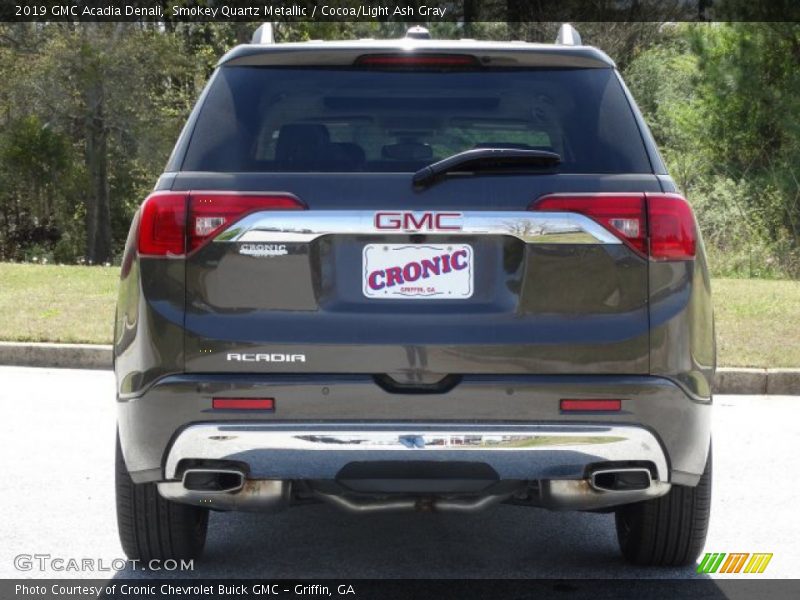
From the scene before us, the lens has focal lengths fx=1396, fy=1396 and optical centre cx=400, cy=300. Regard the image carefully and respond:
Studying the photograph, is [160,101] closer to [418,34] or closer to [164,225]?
[418,34]

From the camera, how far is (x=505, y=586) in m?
4.82

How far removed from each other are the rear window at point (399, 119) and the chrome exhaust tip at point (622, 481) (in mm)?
942

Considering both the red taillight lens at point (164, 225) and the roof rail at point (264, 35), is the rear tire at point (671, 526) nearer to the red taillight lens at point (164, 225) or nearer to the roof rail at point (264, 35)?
the red taillight lens at point (164, 225)

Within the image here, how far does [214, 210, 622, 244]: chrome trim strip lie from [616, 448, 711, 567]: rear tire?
3.50ft

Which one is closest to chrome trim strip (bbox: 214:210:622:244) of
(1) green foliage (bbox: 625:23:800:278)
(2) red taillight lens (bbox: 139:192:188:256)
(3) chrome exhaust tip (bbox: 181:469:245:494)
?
(2) red taillight lens (bbox: 139:192:188:256)

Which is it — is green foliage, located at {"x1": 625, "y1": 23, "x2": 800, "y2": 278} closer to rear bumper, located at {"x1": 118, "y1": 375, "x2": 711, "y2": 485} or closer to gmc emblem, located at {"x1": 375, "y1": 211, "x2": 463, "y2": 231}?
rear bumper, located at {"x1": 118, "y1": 375, "x2": 711, "y2": 485}

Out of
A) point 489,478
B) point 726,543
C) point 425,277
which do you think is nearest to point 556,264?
point 425,277

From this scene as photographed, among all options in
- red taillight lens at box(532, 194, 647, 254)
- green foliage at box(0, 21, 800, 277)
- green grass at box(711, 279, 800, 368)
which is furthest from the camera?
green foliage at box(0, 21, 800, 277)

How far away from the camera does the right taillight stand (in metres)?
4.21

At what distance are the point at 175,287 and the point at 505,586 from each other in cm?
157

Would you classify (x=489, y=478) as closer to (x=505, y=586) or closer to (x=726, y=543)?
(x=505, y=586)

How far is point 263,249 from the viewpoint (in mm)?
4180

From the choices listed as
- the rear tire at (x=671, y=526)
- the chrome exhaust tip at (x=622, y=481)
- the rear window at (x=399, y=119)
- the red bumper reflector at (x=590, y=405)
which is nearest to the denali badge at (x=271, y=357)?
the rear window at (x=399, y=119)

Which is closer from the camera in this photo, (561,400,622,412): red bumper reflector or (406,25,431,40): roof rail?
(561,400,622,412): red bumper reflector
